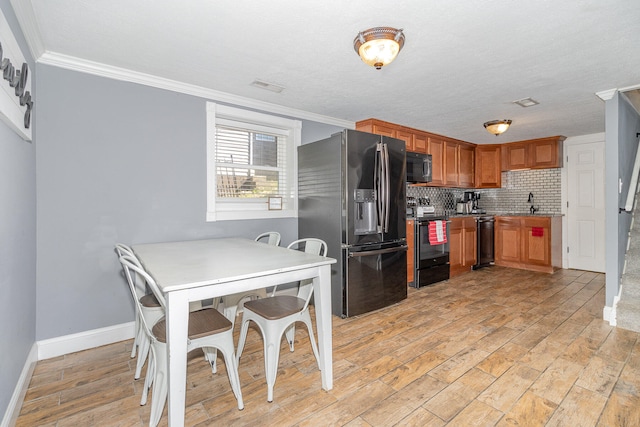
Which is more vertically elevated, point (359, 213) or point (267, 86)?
point (267, 86)

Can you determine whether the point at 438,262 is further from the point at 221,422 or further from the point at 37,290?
the point at 37,290

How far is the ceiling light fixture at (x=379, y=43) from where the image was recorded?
2.05m

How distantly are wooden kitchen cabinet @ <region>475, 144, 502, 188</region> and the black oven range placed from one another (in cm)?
202

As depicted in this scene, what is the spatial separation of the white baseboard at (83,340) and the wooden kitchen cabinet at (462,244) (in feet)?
14.2

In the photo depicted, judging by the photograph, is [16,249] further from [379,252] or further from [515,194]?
[515,194]

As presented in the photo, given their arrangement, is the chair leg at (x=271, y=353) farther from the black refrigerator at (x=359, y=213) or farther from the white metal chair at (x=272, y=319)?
the black refrigerator at (x=359, y=213)

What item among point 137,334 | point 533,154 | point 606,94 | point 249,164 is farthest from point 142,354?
point 533,154

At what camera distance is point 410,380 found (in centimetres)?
209

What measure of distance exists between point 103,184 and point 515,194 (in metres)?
6.68

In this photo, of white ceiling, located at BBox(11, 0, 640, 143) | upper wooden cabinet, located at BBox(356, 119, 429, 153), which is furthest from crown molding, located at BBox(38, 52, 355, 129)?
upper wooden cabinet, located at BBox(356, 119, 429, 153)

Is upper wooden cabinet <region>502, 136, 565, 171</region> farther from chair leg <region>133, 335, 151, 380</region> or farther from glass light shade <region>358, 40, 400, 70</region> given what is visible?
chair leg <region>133, 335, 151, 380</region>

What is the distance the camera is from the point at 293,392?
1.97 m

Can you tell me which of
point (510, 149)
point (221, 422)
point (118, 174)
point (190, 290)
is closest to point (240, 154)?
point (118, 174)

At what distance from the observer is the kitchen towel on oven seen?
4.35m
